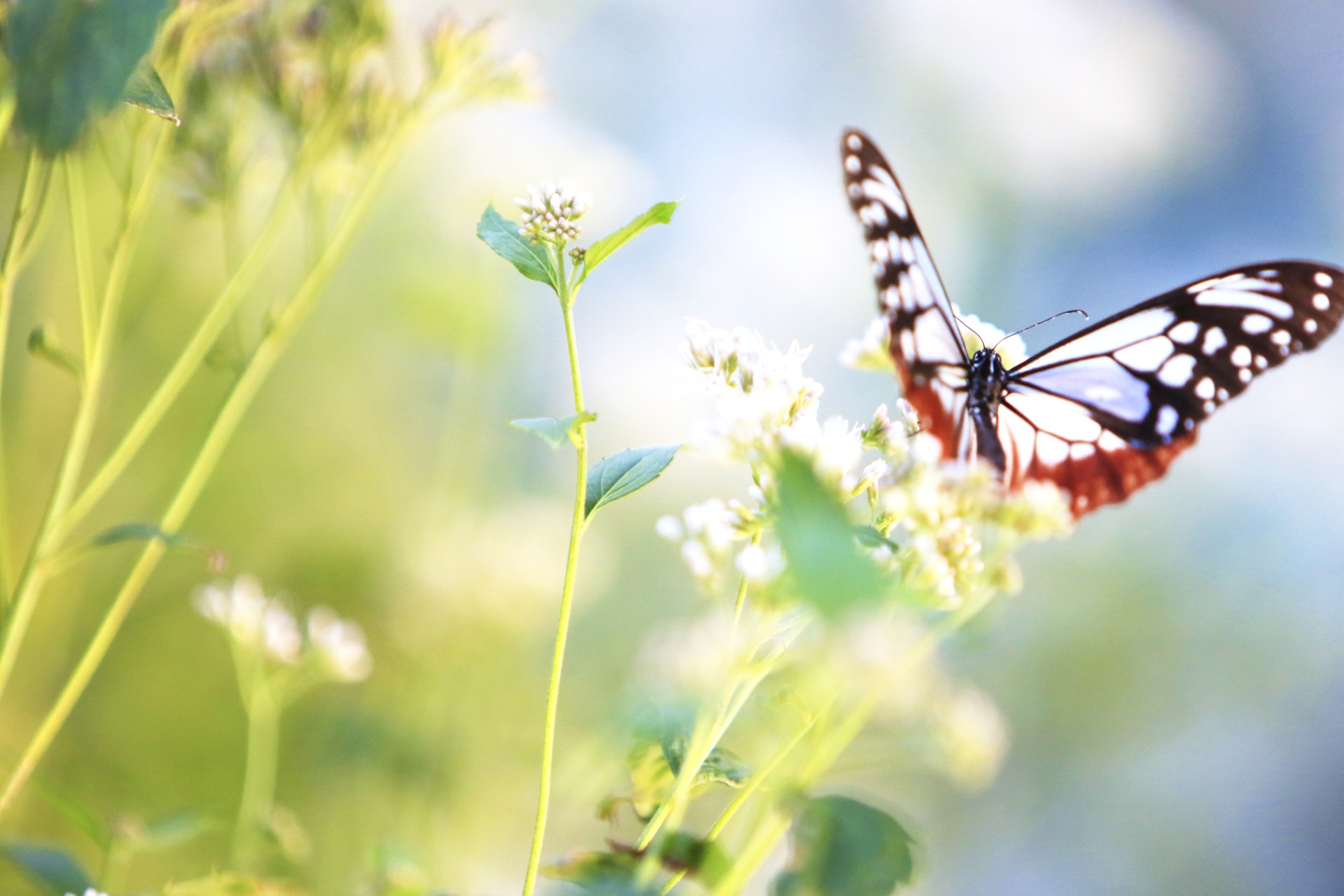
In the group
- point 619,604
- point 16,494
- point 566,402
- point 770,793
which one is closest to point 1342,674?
point 619,604

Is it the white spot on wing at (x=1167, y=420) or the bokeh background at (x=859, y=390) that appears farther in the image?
the bokeh background at (x=859, y=390)

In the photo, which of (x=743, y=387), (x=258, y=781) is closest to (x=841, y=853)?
(x=743, y=387)

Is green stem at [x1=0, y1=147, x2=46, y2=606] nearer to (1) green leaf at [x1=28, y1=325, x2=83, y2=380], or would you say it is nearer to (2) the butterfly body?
(1) green leaf at [x1=28, y1=325, x2=83, y2=380]

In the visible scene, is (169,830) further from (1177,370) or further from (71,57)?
(1177,370)

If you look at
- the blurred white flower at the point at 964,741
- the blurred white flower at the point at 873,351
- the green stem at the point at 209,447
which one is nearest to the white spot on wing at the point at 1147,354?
the blurred white flower at the point at 873,351

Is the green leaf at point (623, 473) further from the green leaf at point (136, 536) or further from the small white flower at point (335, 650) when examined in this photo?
the small white flower at point (335, 650)

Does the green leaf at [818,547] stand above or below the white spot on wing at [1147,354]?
below

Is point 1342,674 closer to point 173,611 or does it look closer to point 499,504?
point 499,504
